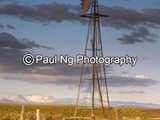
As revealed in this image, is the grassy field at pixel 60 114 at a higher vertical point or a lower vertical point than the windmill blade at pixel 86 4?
lower

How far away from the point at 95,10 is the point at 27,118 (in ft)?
33.1

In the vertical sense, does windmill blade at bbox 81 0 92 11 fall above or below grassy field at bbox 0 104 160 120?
above

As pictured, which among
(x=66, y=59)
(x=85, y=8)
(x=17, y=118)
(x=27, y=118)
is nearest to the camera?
(x=66, y=59)

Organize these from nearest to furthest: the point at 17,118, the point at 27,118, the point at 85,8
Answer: the point at 85,8 < the point at 27,118 < the point at 17,118

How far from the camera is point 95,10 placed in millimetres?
30000

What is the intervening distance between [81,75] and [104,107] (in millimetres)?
2618

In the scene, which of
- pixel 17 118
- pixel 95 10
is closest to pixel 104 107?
pixel 95 10

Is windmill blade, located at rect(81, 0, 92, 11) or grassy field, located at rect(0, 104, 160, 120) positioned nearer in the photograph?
windmill blade, located at rect(81, 0, 92, 11)

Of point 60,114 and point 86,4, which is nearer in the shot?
point 86,4

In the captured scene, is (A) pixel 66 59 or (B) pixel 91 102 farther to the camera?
(B) pixel 91 102

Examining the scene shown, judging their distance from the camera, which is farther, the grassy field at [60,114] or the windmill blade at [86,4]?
the grassy field at [60,114]

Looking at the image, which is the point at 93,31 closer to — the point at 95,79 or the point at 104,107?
the point at 95,79

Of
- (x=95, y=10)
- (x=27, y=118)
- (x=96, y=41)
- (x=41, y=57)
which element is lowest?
(x=27, y=118)

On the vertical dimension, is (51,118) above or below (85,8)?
below
